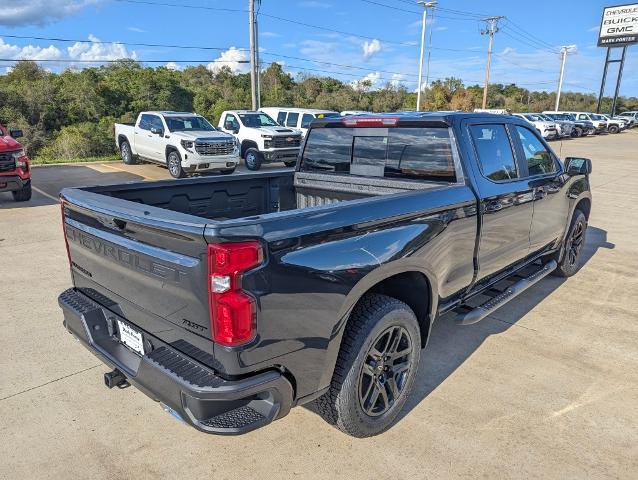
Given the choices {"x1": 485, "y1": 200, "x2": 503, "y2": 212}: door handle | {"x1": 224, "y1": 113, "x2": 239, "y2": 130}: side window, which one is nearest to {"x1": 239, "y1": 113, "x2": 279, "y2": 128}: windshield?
{"x1": 224, "y1": 113, "x2": 239, "y2": 130}: side window

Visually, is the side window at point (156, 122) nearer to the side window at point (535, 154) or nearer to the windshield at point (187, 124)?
the windshield at point (187, 124)

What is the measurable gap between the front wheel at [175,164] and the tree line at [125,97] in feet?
56.6

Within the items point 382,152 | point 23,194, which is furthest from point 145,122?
point 382,152

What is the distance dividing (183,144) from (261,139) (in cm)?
289

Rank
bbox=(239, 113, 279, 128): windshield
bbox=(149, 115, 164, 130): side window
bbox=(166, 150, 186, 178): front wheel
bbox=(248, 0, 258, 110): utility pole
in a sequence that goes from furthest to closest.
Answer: bbox=(248, 0, 258, 110): utility pole → bbox=(239, 113, 279, 128): windshield → bbox=(149, 115, 164, 130): side window → bbox=(166, 150, 186, 178): front wheel

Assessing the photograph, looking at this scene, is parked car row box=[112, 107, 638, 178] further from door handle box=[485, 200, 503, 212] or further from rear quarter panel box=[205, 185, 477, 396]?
rear quarter panel box=[205, 185, 477, 396]

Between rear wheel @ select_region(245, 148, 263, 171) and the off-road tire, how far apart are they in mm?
10942

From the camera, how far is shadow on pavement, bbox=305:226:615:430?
3307mm

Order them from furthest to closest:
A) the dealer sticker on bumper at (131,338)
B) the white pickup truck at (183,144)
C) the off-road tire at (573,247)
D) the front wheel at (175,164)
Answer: the front wheel at (175,164)
the white pickup truck at (183,144)
the off-road tire at (573,247)
the dealer sticker on bumper at (131,338)

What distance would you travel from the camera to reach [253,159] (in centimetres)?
1522

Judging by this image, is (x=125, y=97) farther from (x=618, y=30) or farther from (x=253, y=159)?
(x=618, y=30)

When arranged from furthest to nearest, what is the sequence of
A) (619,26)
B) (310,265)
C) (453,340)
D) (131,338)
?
1. (619,26)
2. (453,340)
3. (131,338)
4. (310,265)

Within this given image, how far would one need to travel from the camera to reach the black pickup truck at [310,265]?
2.01m

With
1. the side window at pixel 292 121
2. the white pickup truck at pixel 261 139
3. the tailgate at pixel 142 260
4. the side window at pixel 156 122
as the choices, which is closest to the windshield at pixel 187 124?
the side window at pixel 156 122
